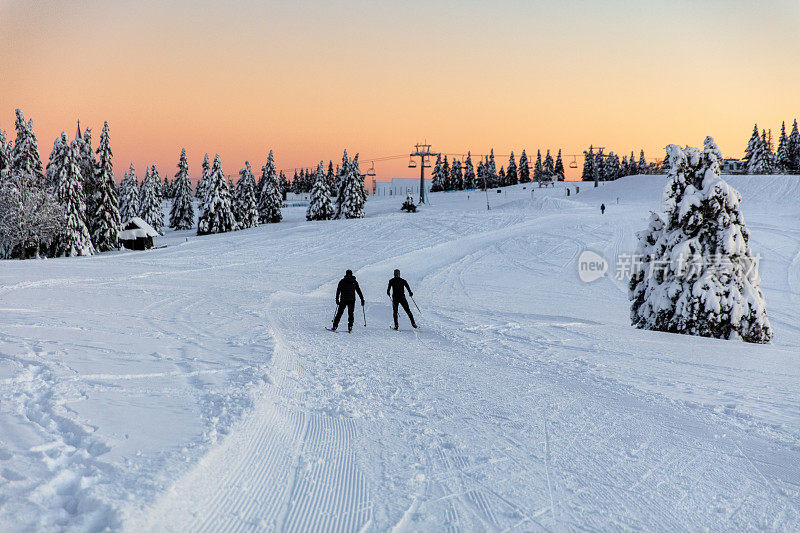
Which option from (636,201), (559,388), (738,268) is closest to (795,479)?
(559,388)

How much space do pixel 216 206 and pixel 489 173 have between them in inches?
3386

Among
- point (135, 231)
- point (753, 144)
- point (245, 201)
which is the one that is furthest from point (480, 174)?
point (135, 231)

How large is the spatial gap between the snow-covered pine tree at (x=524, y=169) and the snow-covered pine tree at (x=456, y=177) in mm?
15845

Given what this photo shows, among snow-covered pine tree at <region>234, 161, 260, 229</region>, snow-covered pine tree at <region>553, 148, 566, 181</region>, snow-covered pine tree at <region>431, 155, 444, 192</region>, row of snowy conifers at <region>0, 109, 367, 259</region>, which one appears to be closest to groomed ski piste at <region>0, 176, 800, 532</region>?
row of snowy conifers at <region>0, 109, 367, 259</region>

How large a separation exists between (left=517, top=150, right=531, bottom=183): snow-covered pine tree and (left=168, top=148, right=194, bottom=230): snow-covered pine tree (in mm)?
84709

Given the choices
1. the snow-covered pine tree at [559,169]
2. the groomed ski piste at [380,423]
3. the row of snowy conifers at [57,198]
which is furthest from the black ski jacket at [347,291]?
the snow-covered pine tree at [559,169]

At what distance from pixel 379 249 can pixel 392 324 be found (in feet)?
87.8

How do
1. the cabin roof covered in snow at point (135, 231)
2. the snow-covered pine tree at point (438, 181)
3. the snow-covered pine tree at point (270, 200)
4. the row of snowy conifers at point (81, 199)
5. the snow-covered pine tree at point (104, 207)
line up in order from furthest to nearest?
the snow-covered pine tree at point (438, 181)
the snow-covered pine tree at point (270, 200)
the cabin roof covered in snow at point (135, 231)
the snow-covered pine tree at point (104, 207)
the row of snowy conifers at point (81, 199)

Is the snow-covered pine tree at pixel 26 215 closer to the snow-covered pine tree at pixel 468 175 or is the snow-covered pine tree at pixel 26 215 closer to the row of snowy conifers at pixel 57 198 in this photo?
the row of snowy conifers at pixel 57 198

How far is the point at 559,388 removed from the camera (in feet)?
27.5

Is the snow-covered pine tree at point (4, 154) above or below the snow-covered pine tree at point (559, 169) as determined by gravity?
below

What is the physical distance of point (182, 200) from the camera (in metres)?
78.3

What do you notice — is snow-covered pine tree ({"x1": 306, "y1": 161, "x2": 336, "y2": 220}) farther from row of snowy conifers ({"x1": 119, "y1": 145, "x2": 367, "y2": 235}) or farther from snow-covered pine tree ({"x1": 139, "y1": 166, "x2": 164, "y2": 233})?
snow-covered pine tree ({"x1": 139, "y1": 166, "x2": 164, "y2": 233})

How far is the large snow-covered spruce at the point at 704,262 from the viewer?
15.2 m
